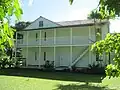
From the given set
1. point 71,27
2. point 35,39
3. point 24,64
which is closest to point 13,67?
point 24,64

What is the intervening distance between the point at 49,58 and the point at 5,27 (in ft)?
129

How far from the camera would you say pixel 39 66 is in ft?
134

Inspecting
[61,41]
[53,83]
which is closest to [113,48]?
[53,83]

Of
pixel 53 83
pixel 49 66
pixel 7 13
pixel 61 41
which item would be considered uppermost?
pixel 61 41

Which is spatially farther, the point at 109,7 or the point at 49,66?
the point at 49,66

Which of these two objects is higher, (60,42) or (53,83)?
(60,42)

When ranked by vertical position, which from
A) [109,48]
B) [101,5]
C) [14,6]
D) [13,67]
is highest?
[101,5]

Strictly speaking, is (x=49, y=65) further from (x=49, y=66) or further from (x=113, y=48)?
(x=113, y=48)

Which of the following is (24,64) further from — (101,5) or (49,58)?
(101,5)

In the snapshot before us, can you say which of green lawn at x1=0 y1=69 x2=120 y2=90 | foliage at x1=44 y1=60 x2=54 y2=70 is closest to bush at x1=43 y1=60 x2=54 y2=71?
foliage at x1=44 y1=60 x2=54 y2=70

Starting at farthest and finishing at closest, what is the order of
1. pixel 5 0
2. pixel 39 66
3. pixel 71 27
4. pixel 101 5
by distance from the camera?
pixel 39 66 < pixel 71 27 < pixel 101 5 < pixel 5 0

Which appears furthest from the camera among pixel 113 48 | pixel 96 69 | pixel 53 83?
pixel 96 69

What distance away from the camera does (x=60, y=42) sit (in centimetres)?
3866

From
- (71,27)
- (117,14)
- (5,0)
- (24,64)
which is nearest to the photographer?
(5,0)
